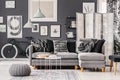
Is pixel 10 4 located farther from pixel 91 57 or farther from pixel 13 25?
pixel 91 57

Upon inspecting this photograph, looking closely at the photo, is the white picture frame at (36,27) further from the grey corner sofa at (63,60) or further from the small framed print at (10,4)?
the grey corner sofa at (63,60)

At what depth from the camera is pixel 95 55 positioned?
902 centimetres

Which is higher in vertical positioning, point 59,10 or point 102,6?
point 102,6

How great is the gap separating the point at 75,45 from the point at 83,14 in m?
1.72

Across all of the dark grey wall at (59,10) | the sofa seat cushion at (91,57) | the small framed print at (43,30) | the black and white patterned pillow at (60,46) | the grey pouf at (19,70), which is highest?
the dark grey wall at (59,10)

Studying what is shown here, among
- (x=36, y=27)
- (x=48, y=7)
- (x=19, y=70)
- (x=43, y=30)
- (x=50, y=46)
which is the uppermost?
(x=48, y=7)

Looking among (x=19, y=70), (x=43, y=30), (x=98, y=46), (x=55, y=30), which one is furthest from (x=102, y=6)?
(x=19, y=70)

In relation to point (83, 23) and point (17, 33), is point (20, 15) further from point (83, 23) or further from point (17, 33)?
point (83, 23)

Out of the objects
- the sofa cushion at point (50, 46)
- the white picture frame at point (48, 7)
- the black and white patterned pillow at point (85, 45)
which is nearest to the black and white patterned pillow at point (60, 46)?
the sofa cushion at point (50, 46)

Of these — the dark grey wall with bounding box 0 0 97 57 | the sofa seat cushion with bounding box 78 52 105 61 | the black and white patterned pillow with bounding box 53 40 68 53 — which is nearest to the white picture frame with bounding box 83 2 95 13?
the dark grey wall with bounding box 0 0 97 57

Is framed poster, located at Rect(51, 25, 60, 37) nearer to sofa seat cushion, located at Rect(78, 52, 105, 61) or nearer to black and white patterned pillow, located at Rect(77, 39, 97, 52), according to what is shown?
black and white patterned pillow, located at Rect(77, 39, 97, 52)

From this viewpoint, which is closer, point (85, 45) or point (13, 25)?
point (85, 45)

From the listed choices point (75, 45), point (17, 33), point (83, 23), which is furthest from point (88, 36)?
point (17, 33)

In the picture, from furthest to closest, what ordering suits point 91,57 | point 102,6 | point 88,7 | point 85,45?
point 88,7 < point 102,6 < point 85,45 < point 91,57
